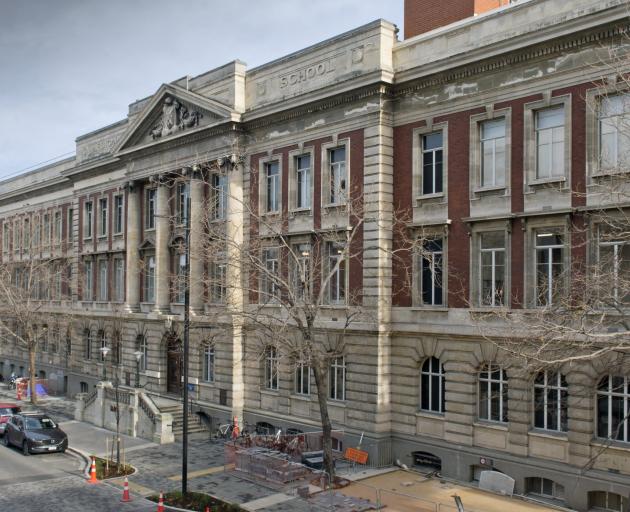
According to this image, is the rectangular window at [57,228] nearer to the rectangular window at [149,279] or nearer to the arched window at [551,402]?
the rectangular window at [149,279]

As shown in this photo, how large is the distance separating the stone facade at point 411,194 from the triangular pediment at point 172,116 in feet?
0.39

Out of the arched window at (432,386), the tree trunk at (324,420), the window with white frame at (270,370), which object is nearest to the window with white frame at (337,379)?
the window with white frame at (270,370)

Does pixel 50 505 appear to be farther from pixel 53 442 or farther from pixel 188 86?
pixel 188 86

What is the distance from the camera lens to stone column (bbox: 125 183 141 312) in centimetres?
4244

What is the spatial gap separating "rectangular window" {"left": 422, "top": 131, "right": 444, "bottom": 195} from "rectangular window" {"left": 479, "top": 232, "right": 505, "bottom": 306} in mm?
2978

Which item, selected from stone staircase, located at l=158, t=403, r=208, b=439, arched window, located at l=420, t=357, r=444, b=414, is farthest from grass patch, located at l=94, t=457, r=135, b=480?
arched window, located at l=420, t=357, r=444, b=414

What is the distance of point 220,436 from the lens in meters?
33.6

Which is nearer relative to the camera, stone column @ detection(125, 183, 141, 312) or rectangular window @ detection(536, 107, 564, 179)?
rectangular window @ detection(536, 107, 564, 179)

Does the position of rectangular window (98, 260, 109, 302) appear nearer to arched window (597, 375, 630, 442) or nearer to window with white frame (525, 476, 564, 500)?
window with white frame (525, 476, 564, 500)

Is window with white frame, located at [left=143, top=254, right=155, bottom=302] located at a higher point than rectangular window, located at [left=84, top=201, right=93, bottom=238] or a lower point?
lower

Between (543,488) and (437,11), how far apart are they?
19.8 m

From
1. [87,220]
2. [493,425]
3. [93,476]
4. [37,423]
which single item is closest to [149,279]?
[87,220]

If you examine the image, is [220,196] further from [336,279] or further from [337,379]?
[337,379]

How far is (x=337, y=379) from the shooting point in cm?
3014
